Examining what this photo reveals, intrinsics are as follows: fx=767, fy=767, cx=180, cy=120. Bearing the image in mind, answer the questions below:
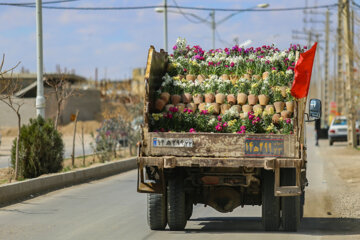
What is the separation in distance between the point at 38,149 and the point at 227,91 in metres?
8.11

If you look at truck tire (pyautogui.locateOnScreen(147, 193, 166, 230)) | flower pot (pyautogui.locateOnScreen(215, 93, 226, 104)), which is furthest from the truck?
flower pot (pyautogui.locateOnScreen(215, 93, 226, 104))

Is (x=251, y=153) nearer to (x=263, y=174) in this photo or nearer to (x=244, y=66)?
(x=263, y=174)

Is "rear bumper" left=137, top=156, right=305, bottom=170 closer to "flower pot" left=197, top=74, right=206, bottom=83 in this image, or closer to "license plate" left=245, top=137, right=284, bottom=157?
"license plate" left=245, top=137, right=284, bottom=157

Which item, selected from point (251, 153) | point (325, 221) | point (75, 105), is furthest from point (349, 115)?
point (75, 105)

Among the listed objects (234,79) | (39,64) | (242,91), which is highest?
(39,64)

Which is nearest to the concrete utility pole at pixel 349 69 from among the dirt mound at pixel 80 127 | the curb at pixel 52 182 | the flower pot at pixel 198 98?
the curb at pixel 52 182

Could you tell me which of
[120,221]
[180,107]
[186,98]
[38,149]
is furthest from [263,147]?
[38,149]

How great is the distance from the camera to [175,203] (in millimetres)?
11195

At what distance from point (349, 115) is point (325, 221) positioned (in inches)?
Result: 1125

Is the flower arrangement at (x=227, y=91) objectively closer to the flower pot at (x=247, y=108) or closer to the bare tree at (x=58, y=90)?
the flower pot at (x=247, y=108)

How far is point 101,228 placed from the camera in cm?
1152

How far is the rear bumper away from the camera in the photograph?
10.4 meters

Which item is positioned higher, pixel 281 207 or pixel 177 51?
pixel 177 51

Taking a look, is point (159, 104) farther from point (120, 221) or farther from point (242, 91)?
point (120, 221)
